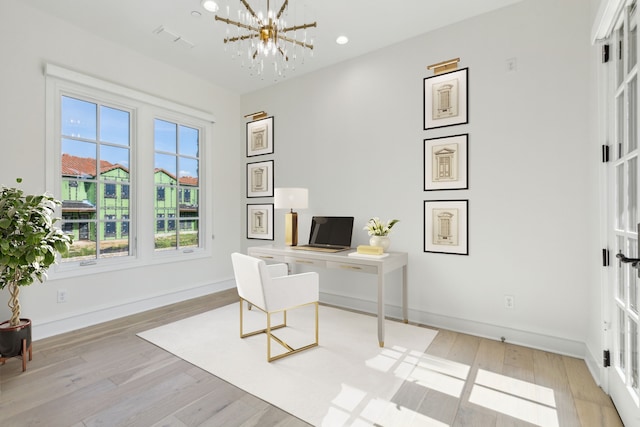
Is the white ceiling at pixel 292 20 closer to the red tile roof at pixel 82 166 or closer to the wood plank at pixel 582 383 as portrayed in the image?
the red tile roof at pixel 82 166

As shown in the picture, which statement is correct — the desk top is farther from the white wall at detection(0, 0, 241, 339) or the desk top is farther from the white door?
the white door

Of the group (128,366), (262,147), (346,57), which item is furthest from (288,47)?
(128,366)

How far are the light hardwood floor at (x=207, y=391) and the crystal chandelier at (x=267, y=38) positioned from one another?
2.31 meters

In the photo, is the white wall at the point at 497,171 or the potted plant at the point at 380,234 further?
the potted plant at the point at 380,234

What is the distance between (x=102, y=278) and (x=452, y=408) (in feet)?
11.2

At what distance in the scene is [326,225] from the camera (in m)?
3.62

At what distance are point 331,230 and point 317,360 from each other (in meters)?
1.52

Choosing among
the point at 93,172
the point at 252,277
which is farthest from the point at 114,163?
the point at 252,277

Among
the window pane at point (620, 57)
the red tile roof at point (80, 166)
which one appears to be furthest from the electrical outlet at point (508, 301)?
the red tile roof at point (80, 166)

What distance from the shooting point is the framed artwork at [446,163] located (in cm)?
289

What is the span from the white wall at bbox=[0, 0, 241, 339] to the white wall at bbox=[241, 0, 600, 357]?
183 cm

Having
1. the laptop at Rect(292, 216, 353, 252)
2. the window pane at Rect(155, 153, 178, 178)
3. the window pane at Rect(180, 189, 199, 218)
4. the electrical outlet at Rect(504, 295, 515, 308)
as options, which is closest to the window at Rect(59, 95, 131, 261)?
the window pane at Rect(155, 153, 178, 178)

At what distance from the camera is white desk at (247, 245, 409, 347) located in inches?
104

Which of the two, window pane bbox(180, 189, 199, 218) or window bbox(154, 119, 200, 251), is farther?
window pane bbox(180, 189, 199, 218)
